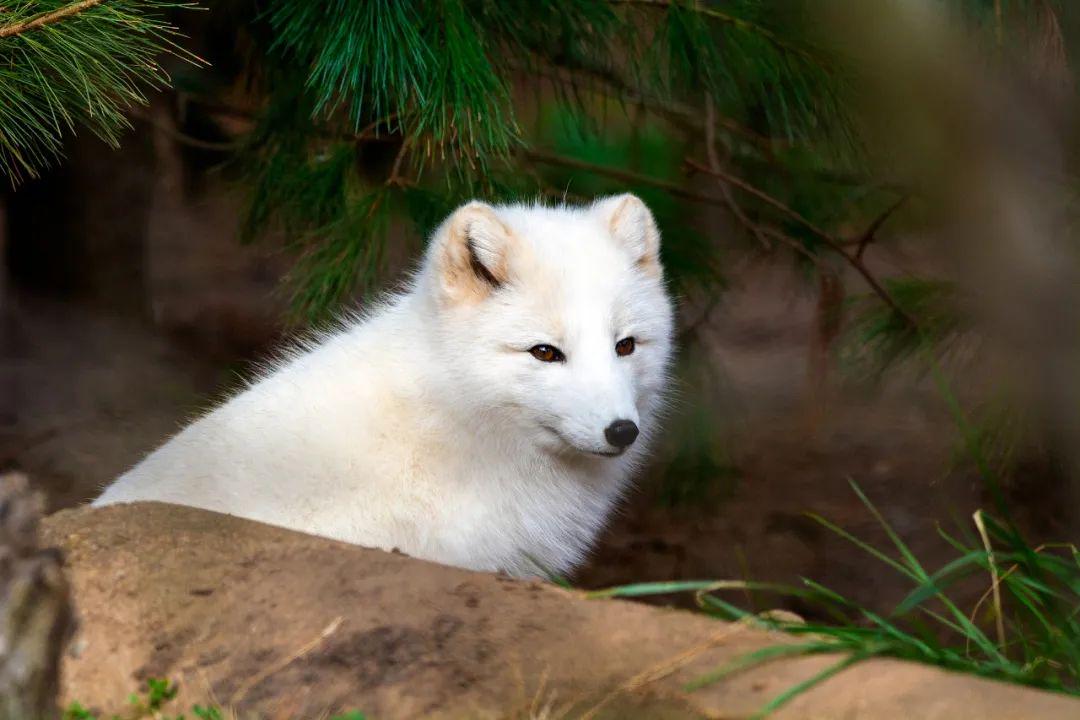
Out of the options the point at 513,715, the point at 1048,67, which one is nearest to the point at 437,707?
the point at 513,715

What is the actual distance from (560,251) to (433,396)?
0.53 metres

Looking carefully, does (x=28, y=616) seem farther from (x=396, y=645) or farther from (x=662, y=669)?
(x=662, y=669)

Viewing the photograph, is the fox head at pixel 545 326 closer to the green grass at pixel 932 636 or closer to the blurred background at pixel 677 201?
the blurred background at pixel 677 201

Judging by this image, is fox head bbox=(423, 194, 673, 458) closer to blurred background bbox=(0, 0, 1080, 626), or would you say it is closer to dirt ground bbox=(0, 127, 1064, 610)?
blurred background bbox=(0, 0, 1080, 626)

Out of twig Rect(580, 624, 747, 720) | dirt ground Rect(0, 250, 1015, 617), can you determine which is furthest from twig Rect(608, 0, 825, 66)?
twig Rect(580, 624, 747, 720)

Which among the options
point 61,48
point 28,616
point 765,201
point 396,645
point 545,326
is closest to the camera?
point 28,616

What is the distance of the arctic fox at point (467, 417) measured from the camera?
9.78 feet

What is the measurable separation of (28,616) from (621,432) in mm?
1559

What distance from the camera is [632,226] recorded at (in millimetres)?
3404

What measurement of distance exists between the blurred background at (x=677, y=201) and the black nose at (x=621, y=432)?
397mm

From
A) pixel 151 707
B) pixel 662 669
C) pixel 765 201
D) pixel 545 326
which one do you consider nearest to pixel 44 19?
pixel 545 326

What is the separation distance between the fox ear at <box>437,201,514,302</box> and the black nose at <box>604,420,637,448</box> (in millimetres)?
584

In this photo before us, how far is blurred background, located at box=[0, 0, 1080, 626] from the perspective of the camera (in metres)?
1.48

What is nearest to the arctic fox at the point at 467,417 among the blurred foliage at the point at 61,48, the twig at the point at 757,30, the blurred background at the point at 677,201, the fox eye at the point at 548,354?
the fox eye at the point at 548,354
